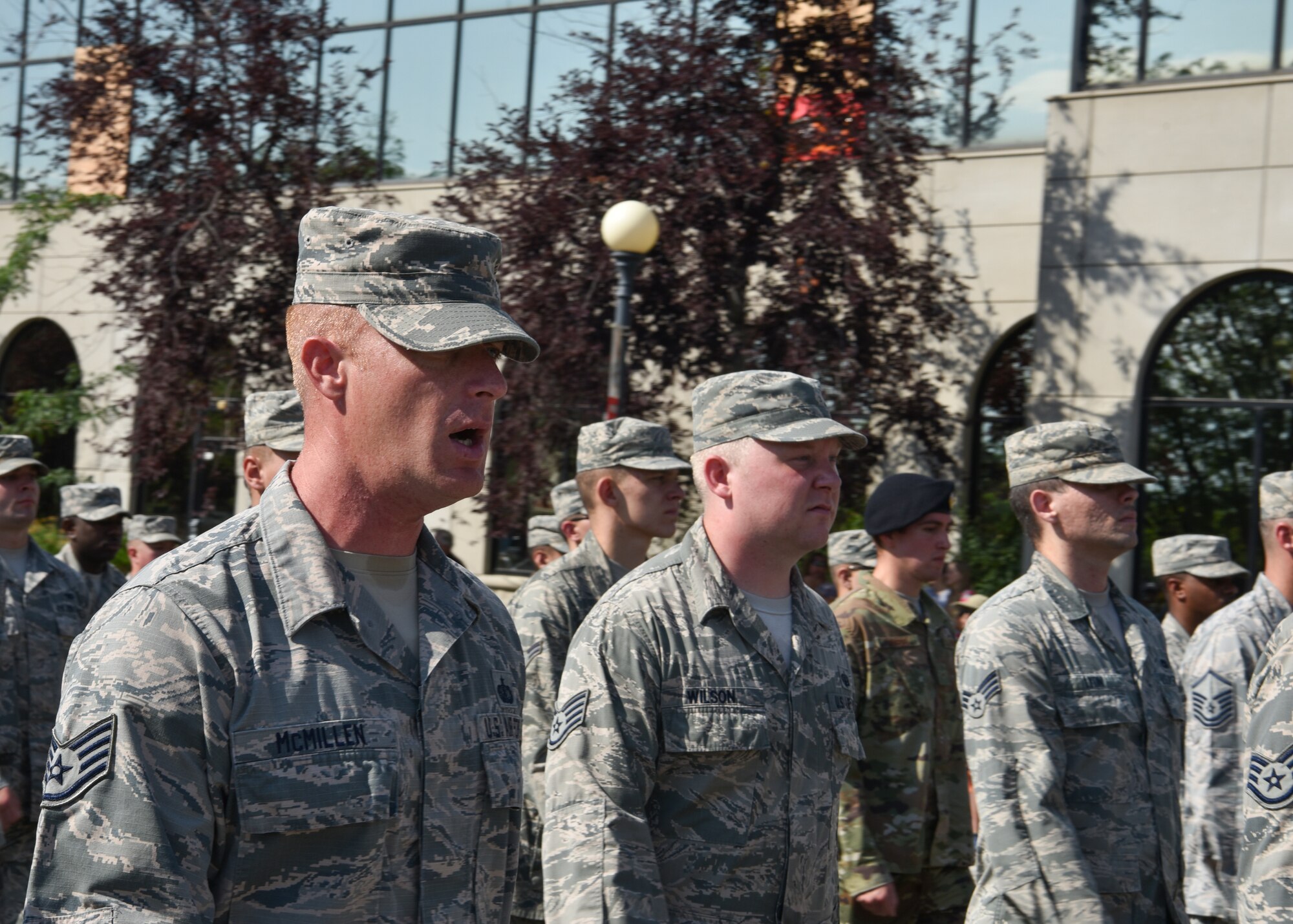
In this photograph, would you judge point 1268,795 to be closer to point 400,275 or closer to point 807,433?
point 807,433

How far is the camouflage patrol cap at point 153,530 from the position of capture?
1075cm

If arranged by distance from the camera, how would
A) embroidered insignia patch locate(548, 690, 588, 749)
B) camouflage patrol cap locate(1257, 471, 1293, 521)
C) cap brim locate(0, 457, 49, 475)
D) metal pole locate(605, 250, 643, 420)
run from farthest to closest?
1. metal pole locate(605, 250, 643, 420)
2. cap brim locate(0, 457, 49, 475)
3. camouflage patrol cap locate(1257, 471, 1293, 521)
4. embroidered insignia patch locate(548, 690, 588, 749)

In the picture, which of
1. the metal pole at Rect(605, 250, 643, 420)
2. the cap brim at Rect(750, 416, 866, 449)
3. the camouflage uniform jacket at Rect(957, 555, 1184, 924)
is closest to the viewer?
the cap brim at Rect(750, 416, 866, 449)

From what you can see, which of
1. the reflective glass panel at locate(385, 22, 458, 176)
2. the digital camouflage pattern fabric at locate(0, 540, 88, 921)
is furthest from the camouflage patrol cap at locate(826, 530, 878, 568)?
the reflective glass panel at locate(385, 22, 458, 176)

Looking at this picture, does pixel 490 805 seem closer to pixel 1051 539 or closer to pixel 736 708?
pixel 736 708

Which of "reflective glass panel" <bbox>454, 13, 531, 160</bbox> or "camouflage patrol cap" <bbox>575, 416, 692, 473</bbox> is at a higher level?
"reflective glass panel" <bbox>454, 13, 531, 160</bbox>

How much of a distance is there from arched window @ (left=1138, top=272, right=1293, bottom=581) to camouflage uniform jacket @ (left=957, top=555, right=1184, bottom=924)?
8486 mm

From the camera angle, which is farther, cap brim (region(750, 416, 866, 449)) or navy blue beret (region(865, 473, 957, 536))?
navy blue beret (region(865, 473, 957, 536))

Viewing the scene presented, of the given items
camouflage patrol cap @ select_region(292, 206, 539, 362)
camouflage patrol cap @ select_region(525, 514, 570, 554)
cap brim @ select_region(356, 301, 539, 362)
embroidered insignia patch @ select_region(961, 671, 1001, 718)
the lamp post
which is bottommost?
camouflage patrol cap @ select_region(525, 514, 570, 554)

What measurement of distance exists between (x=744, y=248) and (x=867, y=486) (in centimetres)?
271

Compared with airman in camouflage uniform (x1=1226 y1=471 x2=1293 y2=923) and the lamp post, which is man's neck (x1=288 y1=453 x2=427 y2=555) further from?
the lamp post

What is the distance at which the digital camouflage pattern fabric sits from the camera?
22.0 ft

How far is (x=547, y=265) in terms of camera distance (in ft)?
46.2

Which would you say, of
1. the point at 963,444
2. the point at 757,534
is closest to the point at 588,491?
the point at 757,534
